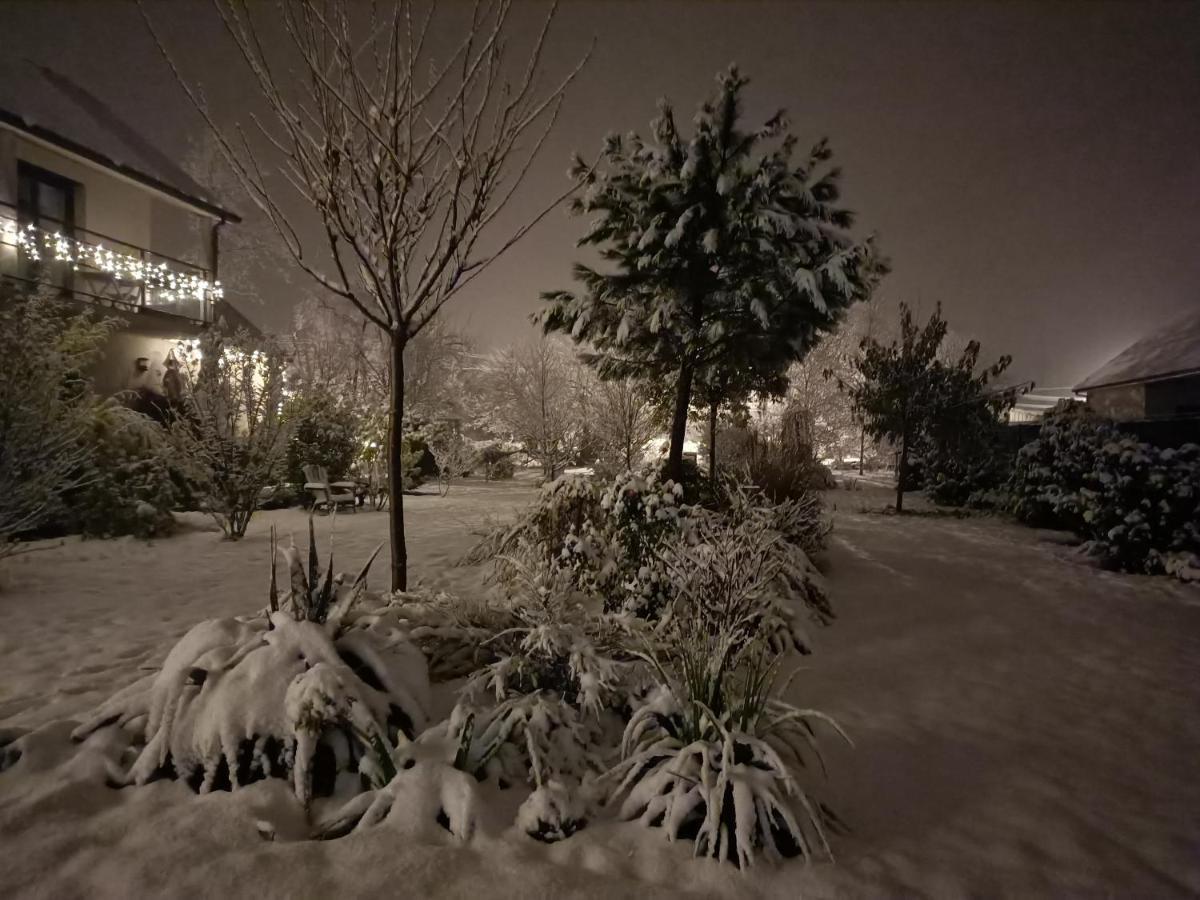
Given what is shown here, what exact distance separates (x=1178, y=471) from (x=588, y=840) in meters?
8.50

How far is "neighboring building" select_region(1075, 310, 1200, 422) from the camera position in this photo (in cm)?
1623

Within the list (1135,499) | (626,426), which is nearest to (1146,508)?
(1135,499)

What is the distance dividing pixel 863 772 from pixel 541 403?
1750cm

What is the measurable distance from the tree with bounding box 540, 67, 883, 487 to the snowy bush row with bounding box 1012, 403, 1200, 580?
382 centimetres

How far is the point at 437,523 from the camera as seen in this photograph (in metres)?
9.31

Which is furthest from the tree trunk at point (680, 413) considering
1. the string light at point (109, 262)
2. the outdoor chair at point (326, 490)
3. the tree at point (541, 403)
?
the string light at point (109, 262)

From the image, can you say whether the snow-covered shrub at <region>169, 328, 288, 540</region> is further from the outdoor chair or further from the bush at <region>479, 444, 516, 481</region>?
the bush at <region>479, 444, 516, 481</region>

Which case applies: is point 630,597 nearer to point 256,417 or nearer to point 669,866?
point 669,866

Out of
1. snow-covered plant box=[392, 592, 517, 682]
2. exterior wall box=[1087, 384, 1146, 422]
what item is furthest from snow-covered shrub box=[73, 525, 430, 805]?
exterior wall box=[1087, 384, 1146, 422]

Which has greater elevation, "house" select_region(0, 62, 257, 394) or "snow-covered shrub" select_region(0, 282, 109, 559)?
"house" select_region(0, 62, 257, 394)

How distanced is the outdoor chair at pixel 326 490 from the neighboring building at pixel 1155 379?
1970 cm

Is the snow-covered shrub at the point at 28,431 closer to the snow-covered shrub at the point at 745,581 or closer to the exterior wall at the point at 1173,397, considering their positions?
the snow-covered shrub at the point at 745,581

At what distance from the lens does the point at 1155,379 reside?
1659 centimetres

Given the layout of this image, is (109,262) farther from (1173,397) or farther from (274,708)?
(1173,397)
